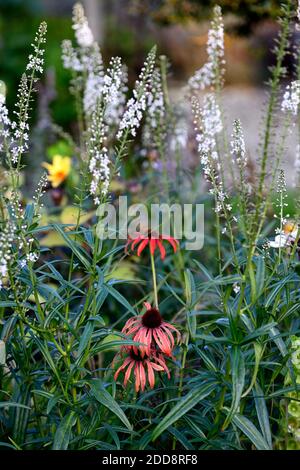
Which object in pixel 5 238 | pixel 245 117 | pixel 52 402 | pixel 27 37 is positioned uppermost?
pixel 27 37

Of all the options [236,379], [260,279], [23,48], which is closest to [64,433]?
[236,379]

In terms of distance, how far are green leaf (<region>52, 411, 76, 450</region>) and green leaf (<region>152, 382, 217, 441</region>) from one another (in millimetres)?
264

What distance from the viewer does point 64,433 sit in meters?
2.04

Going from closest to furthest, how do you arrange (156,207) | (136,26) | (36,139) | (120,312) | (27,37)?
(156,207) < (120,312) < (36,139) < (27,37) < (136,26)

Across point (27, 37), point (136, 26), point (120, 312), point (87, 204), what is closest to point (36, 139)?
point (87, 204)

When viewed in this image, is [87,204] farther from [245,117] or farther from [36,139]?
[245,117]

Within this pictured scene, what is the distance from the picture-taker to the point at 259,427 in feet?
7.46

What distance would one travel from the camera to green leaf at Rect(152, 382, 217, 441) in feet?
6.36

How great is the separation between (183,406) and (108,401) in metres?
0.23

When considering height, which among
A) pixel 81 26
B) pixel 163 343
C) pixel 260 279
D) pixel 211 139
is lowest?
pixel 163 343

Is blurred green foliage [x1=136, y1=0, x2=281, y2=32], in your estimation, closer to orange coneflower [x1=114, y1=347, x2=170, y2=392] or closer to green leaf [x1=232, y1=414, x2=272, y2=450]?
orange coneflower [x1=114, y1=347, x2=170, y2=392]

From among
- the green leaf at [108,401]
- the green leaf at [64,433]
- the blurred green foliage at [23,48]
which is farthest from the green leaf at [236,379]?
the blurred green foliage at [23,48]

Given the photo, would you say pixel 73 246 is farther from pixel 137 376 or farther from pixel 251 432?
pixel 251 432

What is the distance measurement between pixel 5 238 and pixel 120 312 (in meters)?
1.88
